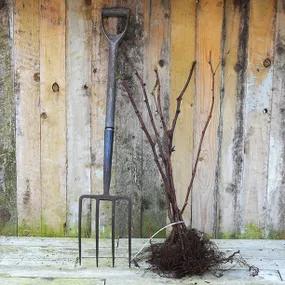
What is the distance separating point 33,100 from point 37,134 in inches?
5.6

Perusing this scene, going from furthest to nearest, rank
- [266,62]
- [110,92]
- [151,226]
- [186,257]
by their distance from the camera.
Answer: [151,226] < [266,62] < [110,92] < [186,257]

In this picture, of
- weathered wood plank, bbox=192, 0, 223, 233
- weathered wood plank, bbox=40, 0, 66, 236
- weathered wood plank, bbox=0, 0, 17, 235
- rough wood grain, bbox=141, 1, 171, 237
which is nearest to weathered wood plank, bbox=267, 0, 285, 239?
weathered wood plank, bbox=192, 0, 223, 233

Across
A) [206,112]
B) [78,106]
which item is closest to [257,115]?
[206,112]

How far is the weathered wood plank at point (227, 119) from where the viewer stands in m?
2.33

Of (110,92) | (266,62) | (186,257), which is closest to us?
(186,257)

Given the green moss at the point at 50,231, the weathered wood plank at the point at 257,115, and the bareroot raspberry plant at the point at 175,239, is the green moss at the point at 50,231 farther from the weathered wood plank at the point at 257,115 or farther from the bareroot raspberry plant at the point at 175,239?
the weathered wood plank at the point at 257,115

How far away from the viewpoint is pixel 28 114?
2414 mm

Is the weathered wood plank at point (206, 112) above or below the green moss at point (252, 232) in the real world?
above

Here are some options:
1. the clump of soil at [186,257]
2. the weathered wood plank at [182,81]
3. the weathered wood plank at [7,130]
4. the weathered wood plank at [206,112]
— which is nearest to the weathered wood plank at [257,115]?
the weathered wood plank at [206,112]

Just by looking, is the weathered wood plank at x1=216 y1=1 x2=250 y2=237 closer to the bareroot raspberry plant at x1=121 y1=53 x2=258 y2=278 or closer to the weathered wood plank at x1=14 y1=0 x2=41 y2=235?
the bareroot raspberry plant at x1=121 y1=53 x2=258 y2=278

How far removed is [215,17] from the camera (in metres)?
2.33

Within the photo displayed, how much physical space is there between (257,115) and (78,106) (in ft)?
2.41

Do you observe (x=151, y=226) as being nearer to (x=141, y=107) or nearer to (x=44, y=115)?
(x=141, y=107)

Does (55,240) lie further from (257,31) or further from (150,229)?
(257,31)
